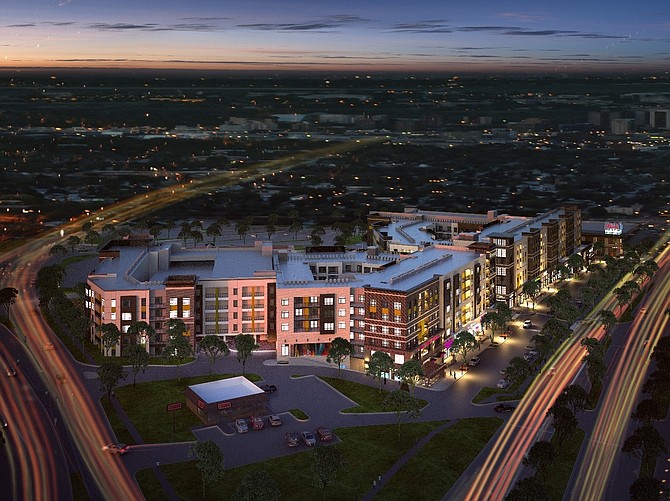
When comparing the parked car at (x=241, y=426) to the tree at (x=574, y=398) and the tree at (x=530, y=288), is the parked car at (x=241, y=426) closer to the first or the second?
the tree at (x=574, y=398)

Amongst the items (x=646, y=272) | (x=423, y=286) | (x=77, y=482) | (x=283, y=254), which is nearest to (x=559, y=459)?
(x=423, y=286)

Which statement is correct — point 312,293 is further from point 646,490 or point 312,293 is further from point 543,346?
point 646,490

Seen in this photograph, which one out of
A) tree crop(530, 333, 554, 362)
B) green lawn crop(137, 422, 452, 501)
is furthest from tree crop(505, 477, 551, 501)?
tree crop(530, 333, 554, 362)

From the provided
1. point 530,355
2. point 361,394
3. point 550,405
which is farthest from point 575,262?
point 361,394

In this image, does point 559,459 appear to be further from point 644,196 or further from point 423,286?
point 644,196

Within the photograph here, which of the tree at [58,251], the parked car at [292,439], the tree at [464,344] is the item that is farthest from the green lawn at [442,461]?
the tree at [58,251]

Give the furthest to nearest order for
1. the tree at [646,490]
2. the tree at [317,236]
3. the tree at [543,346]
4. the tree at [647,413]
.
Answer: the tree at [317,236] → the tree at [543,346] → the tree at [647,413] → the tree at [646,490]

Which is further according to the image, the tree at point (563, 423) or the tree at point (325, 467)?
the tree at point (563, 423)
